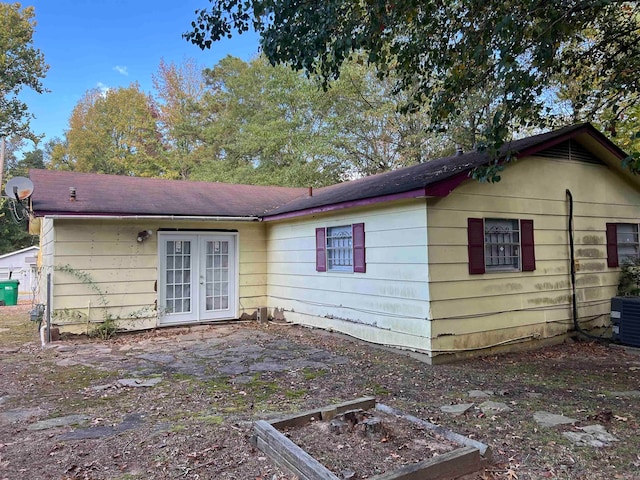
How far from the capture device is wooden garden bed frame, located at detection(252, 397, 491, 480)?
246 centimetres

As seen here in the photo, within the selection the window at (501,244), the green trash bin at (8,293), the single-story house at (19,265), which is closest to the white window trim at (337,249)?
the window at (501,244)

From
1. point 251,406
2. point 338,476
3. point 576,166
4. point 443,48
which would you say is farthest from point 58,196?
point 576,166

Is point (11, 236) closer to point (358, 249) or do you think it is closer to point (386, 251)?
point (358, 249)

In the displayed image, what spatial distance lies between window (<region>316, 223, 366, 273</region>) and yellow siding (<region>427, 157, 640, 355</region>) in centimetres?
152

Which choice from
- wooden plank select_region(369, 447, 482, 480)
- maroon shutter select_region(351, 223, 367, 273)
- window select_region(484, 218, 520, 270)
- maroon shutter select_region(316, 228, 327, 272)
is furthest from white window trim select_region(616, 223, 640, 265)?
wooden plank select_region(369, 447, 482, 480)

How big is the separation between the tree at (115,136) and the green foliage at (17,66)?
3340 millimetres

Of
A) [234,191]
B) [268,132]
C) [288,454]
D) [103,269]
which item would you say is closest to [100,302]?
[103,269]

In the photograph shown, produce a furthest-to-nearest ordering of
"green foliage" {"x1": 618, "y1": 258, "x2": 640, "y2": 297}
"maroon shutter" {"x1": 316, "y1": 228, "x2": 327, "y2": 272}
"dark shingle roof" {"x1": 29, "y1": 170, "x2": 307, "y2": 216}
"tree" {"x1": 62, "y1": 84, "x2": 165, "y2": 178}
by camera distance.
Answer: "tree" {"x1": 62, "y1": 84, "x2": 165, "y2": 178} < "maroon shutter" {"x1": 316, "y1": 228, "x2": 327, "y2": 272} < "dark shingle roof" {"x1": 29, "y1": 170, "x2": 307, "y2": 216} < "green foliage" {"x1": 618, "y1": 258, "x2": 640, "y2": 297}

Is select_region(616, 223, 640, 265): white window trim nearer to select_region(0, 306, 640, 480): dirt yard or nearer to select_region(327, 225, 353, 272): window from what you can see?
select_region(0, 306, 640, 480): dirt yard

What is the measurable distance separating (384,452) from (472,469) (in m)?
0.55

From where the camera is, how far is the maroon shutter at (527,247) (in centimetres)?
664

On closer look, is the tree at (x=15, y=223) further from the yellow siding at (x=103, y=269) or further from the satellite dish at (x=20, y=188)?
the yellow siding at (x=103, y=269)

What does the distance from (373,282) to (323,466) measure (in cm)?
435

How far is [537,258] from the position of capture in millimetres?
6805
